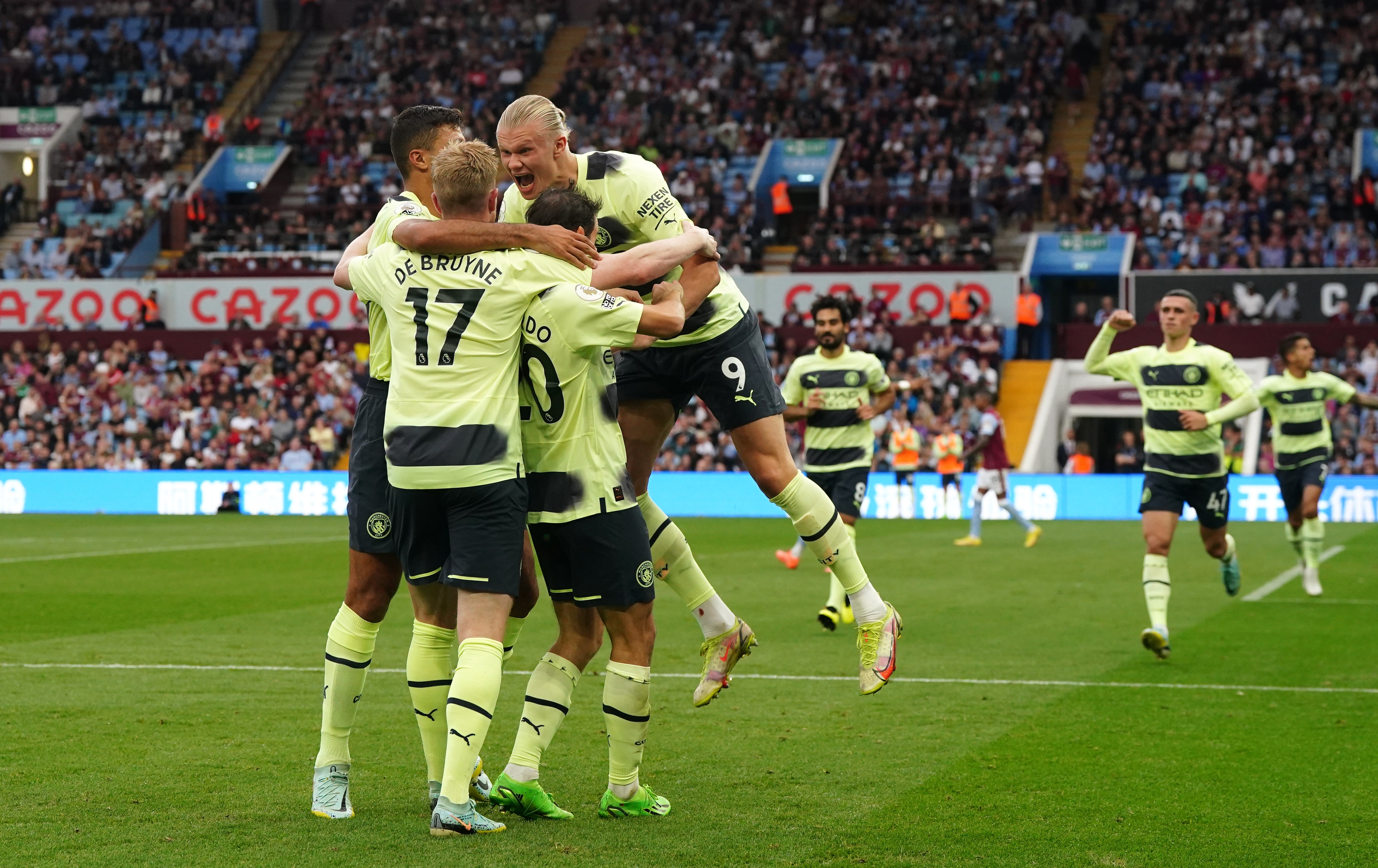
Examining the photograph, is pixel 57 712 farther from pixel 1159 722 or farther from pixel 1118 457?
pixel 1118 457

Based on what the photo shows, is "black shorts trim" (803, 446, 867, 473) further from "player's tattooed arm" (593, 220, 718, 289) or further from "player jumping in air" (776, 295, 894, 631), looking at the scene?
"player's tattooed arm" (593, 220, 718, 289)

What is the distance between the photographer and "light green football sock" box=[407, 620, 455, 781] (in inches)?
221

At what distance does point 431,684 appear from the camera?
5.64 meters

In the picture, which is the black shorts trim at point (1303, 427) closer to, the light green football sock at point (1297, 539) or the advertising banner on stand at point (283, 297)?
the light green football sock at point (1297, 539)

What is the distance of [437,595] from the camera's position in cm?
554

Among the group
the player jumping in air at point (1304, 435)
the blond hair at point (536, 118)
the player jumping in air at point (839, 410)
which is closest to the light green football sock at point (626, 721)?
the blond hair at point (536, 118)

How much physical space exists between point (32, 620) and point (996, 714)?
7633 millimetres

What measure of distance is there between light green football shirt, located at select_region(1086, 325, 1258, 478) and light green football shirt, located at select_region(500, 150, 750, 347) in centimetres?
505

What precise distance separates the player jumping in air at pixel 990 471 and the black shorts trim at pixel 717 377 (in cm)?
1425

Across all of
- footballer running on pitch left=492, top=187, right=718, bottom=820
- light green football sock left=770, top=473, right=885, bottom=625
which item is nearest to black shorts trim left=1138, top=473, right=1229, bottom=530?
light green football sock left=770, top=473, right=885, bottom=625

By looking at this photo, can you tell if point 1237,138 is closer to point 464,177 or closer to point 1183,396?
point 1183,396

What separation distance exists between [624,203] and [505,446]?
1467mm

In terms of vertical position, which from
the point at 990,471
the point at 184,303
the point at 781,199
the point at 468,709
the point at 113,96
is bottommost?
the point at 184,303

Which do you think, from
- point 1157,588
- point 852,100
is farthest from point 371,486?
point 852,100
